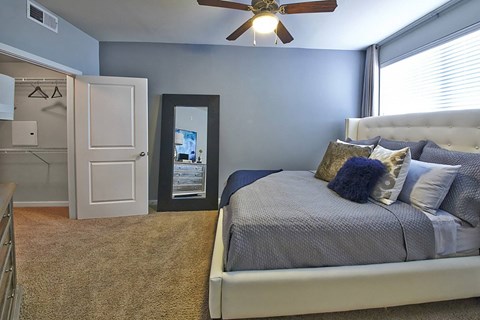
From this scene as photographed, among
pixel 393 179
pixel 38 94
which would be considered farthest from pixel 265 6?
pixel 38 94

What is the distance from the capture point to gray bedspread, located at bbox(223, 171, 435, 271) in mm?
1461

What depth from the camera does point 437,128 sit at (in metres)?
2.30

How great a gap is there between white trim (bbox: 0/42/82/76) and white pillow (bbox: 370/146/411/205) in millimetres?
3381

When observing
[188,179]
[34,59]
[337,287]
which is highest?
[34,59]

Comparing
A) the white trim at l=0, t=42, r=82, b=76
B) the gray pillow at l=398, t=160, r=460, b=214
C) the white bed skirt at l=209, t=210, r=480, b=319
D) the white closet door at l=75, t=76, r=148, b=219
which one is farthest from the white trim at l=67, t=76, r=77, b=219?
the gray pillow at l=398, t=160, r=460, b=214

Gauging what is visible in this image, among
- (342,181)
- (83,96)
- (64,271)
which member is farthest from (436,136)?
(83,96)

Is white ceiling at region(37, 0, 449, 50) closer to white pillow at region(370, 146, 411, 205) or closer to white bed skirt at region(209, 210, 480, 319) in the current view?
white pillow at region(370, 146, 411, 205)

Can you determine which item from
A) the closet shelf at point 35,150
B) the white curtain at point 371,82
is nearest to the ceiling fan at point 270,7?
the white curtain at point 371,82

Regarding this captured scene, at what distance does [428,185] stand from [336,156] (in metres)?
0.96

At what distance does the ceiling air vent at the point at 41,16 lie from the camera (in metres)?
2.41

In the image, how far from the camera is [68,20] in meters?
2.88

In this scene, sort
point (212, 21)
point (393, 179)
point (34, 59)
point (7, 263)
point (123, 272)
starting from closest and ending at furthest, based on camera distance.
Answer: point (7, 263)
point (393, 179)
point (123, 272)
point (34, 59)
point (212, 21)

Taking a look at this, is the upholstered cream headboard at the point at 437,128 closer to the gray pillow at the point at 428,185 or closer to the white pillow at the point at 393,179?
the gray pillow at the point at 428,185

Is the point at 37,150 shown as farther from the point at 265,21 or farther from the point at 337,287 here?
the point at 337,287
